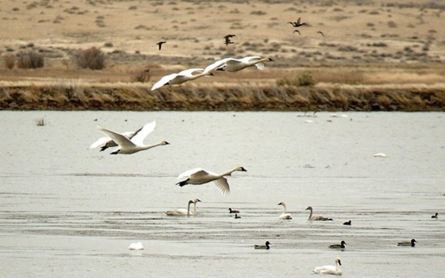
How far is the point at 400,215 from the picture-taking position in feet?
72.9

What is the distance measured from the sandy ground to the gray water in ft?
125

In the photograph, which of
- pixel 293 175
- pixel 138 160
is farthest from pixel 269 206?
pixel 138 160

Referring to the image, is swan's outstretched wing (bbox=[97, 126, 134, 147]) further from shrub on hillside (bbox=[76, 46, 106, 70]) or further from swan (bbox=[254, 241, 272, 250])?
shrub on hillside (bbox=[76, 46, 106, 70])

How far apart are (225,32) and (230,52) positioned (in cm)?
1025

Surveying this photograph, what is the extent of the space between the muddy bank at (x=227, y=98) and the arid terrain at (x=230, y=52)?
52 millimetres

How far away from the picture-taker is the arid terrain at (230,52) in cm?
5619

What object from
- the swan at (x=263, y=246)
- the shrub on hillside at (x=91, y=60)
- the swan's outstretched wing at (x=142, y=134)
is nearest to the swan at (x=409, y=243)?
the swan at (x=263, y=246)

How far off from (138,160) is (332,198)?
39.3 ft

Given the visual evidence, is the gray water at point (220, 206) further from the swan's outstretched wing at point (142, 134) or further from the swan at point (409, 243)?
the swan's outstretched wing at point (142, 134)

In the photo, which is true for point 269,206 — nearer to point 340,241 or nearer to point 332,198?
point 332,198

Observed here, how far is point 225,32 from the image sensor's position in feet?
337

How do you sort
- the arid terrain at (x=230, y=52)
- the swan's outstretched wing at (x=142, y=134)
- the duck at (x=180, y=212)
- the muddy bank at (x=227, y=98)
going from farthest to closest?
the arid terrain at (x=230, y=52), the muddy bank at (x=227, y=98), the duck at (x=180, y=212), the swan's outstretched wing at (x=142, y=134)

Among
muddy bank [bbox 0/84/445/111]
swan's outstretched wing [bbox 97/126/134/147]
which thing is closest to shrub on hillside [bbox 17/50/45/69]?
muddy bank [bbox 0/84/445/111]

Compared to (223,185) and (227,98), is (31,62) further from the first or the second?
(223,185)
